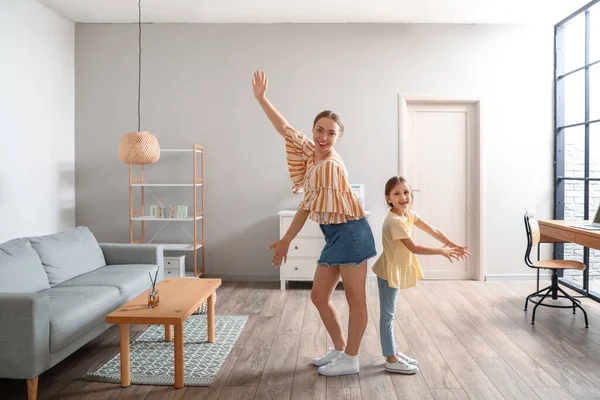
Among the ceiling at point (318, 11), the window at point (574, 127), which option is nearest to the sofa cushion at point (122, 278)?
the ceiling at point (318, 11)

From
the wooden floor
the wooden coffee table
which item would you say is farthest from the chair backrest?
the wooden coffee table

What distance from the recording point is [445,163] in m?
5.54

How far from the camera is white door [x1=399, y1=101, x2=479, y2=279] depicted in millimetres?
5531

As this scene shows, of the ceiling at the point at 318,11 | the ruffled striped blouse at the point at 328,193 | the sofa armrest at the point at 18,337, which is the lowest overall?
the sofa armrest at the point at 18,337

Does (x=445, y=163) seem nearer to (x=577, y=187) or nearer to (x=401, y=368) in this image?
(x=577, y=187)

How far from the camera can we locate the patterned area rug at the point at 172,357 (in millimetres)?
2750

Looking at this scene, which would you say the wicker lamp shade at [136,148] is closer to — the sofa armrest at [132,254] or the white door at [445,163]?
the sofa armrest at [132,254]

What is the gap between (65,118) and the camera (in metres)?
5.43

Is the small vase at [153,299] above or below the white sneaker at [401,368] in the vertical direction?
above

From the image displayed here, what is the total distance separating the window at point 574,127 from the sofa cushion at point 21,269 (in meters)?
4.80

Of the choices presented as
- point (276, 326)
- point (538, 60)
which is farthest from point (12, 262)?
point (538, 60)

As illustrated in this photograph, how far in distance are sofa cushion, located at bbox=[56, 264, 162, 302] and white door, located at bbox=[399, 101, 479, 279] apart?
10.1 feet

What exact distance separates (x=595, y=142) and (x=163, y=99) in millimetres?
4938

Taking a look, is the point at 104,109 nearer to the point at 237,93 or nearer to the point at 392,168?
the point at 237,93
